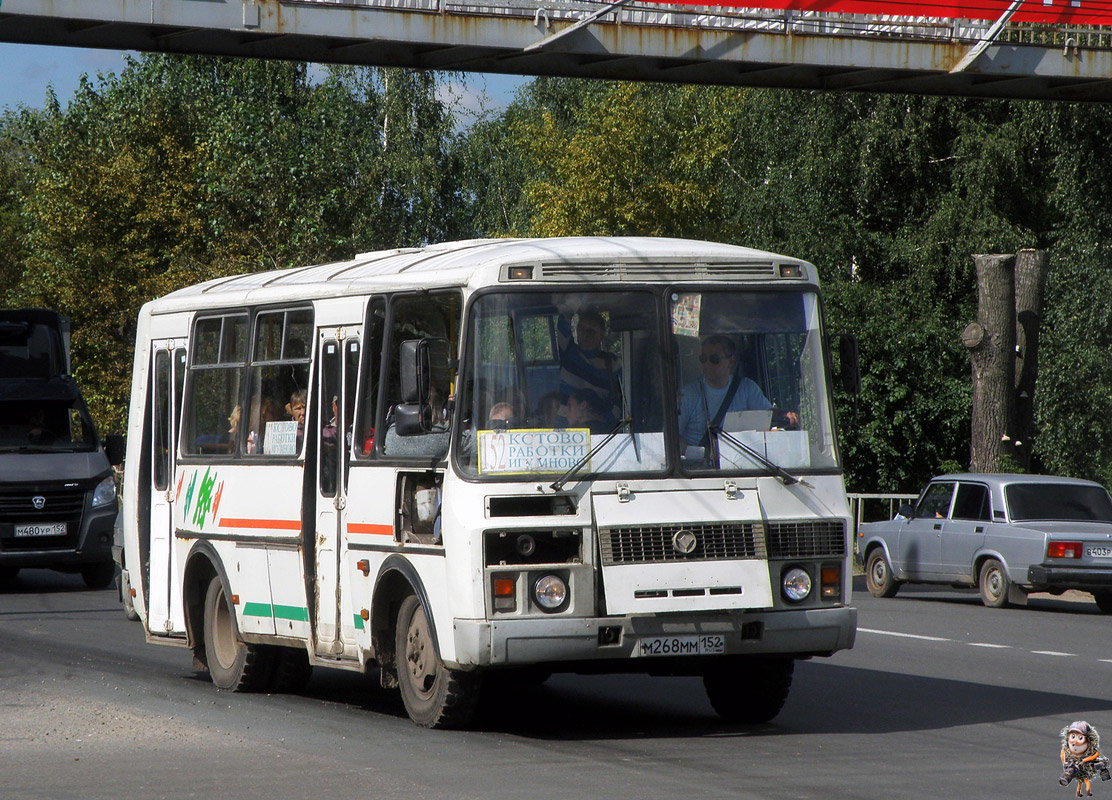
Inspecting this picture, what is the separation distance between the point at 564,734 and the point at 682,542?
1411mm

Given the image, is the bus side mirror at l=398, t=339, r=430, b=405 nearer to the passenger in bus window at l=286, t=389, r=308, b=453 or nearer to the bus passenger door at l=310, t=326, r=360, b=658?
the bus passenger door at l=310, t=326, r=360, b=658

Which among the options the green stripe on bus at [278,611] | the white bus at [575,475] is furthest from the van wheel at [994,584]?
the green stripe on bus at [278,611]

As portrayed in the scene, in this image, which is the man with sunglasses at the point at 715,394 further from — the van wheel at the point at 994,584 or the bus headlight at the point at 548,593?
the van wheel at the point at 994,584

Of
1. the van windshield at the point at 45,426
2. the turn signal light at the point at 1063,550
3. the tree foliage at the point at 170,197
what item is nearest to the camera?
the turn signal light at the point at 1063,550

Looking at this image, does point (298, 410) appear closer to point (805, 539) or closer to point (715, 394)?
point (715, 394)

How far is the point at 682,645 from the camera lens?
31.0 feet

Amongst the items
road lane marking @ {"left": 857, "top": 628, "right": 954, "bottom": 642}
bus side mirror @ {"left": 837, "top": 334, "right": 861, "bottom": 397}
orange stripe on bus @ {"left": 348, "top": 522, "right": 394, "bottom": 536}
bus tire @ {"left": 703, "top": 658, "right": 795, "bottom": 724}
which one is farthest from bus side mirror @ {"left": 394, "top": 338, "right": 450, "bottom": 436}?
road lane marking @ {"left": 857, "top": 628, "right": 954, "bottom": 642}

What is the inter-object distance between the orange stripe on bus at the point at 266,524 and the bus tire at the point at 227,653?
0.48m

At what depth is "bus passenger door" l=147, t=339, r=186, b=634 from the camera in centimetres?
1328

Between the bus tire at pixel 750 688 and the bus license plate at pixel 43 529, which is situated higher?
the bus license plate at pixel 43 529

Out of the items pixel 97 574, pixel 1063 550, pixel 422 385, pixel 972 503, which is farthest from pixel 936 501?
pixel 422 385

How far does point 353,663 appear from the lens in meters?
10.7

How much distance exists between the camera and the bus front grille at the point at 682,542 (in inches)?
370

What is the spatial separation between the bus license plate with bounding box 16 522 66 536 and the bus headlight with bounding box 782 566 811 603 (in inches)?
594
